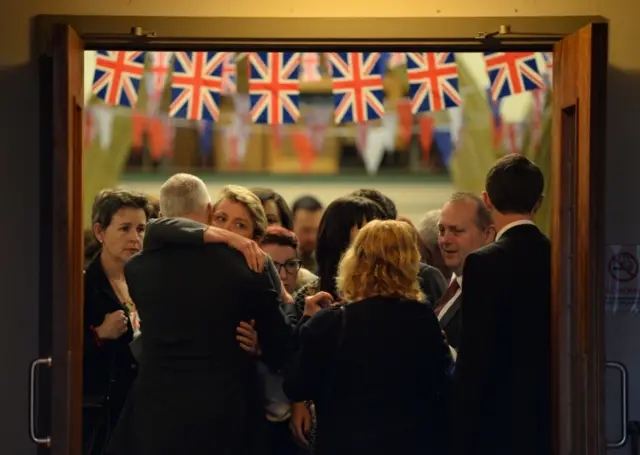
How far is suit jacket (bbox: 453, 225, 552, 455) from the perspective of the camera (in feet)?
11.7

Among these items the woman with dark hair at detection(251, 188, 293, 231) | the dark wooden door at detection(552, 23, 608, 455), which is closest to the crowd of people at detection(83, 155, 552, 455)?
the dark wooden door at detection(552, 23, 608, 455)

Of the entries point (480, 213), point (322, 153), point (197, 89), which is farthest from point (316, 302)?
point (322, 153)

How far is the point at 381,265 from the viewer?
3.52 m

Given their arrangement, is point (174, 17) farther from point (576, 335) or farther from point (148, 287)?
point (576, 335)

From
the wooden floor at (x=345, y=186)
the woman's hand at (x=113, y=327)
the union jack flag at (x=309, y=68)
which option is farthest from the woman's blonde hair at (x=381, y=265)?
the wooden floor at (x=345, y=186)

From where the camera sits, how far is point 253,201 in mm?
4426

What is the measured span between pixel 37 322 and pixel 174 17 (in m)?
1.10

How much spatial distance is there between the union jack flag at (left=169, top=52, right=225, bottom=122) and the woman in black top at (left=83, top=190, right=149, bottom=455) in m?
1.32

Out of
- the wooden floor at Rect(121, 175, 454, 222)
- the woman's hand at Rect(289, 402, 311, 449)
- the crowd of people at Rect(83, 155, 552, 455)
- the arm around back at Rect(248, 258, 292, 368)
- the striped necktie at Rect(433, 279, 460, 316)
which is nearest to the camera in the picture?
the crowd of people at Rect(83, 155, 552, 455)

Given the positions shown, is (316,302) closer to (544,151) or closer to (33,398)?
(33,398)

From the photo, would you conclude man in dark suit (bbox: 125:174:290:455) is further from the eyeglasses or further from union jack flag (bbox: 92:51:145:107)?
union jack flag (bbox: 92:51:145:107)

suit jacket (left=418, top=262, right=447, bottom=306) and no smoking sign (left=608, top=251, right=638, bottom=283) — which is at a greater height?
no smoking sign (left=608, top=251, right=638, bottom=283)

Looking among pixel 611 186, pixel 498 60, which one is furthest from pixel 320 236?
pixel 498 60

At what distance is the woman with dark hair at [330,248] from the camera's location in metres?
4.12
